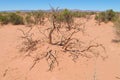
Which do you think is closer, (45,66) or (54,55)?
(45,66)

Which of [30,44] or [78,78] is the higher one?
[30,44]

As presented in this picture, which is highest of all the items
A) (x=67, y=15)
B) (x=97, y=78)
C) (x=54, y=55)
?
(x=67, y=15)

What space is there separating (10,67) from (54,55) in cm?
180

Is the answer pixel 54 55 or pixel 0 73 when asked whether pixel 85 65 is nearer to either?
pixel 54 55

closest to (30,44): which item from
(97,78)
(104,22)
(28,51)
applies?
(28,51)

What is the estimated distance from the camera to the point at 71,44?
35.0 feet

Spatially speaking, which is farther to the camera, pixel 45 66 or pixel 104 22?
pixel 104 22

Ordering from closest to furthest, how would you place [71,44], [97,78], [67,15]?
[97,78] < [71,44] < [67,15]

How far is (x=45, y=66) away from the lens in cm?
833

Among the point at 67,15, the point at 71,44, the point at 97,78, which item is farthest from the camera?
the point at 67,15

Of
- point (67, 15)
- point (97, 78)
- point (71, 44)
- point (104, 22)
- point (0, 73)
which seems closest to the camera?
point (97, 78)

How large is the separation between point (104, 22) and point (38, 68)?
16.8 metres

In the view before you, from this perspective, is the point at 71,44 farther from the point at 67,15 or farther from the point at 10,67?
the point at 67,15

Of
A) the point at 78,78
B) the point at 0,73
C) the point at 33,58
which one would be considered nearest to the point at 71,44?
the point at 33,58
